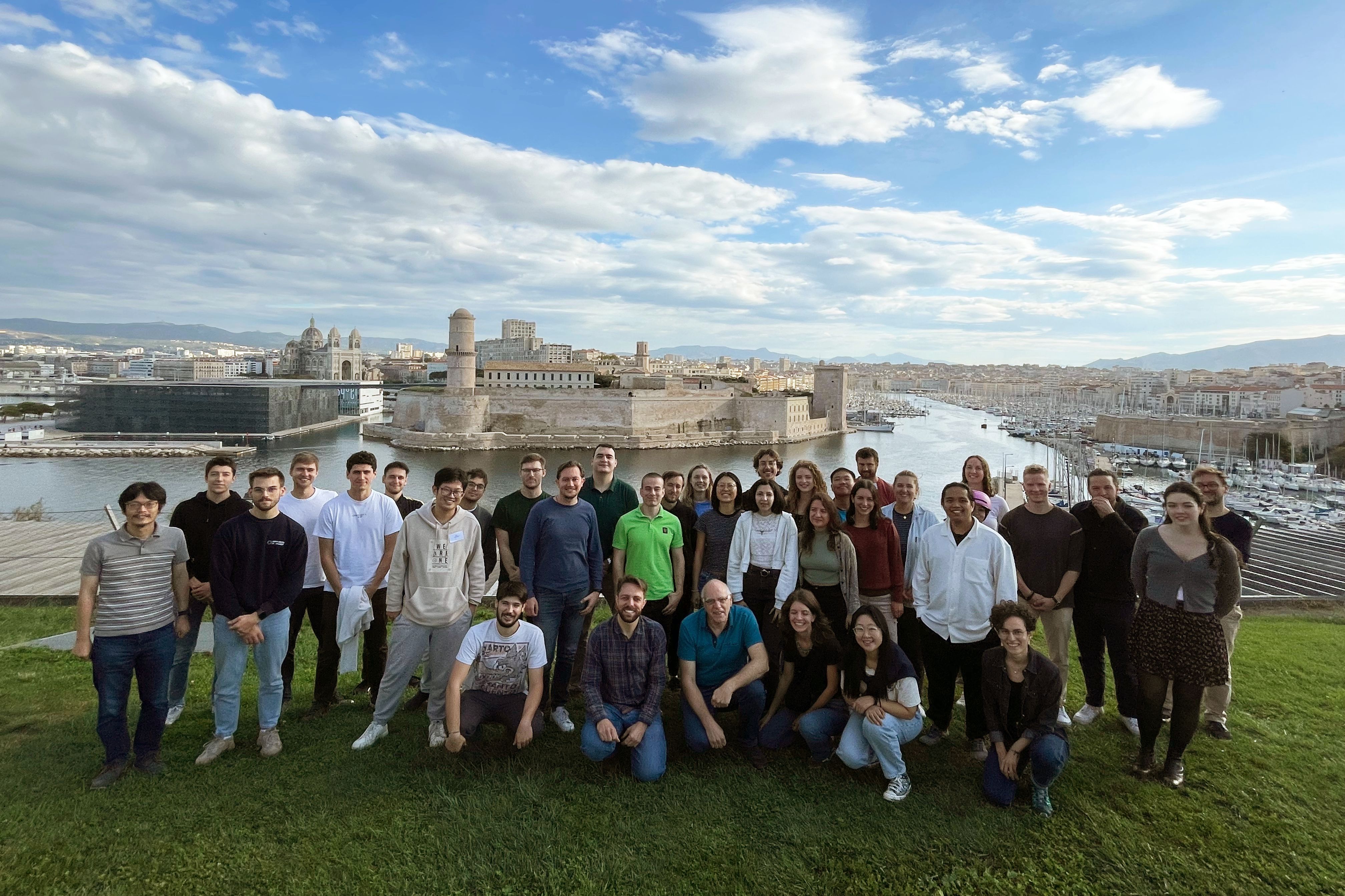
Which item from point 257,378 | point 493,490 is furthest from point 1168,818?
point 257,378

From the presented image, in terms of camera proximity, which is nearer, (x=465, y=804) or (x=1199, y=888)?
(x=1199, y=888)

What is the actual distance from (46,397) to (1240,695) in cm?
8350

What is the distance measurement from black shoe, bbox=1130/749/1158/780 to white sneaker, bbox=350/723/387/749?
307 centimetres

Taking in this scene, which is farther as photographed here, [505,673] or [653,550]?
[653,550]

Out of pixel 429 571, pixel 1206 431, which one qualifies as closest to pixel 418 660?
pixel 429 571

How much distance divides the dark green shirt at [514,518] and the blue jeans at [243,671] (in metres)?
1.01

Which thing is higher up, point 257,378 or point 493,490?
point 257,378

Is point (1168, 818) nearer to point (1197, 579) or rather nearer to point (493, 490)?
point (1197, 579)

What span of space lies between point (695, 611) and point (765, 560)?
0.40 m

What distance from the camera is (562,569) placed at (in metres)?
3.19

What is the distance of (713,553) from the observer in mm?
3439

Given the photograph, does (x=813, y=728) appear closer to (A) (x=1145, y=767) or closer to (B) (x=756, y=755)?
(B) (x=756, y=755)

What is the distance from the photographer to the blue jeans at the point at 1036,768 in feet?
7.89

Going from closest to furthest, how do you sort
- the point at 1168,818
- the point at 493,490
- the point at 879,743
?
the point at 1168,818, the point at 879,743, the point at 493,490
